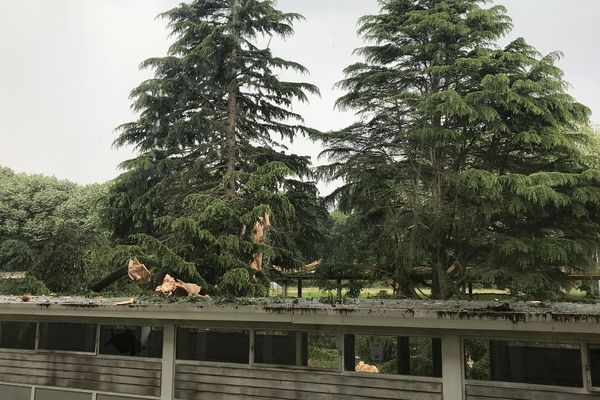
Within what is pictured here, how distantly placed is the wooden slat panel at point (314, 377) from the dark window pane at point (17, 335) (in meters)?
2.92

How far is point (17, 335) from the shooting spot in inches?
316

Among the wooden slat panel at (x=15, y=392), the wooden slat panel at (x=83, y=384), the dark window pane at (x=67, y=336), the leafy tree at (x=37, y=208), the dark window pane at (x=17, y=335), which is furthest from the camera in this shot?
the leafy tree at (x=37, y=208)

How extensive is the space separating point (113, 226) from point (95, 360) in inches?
380

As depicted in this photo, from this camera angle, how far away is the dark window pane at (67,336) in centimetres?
745

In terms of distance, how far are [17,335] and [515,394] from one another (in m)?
7.62

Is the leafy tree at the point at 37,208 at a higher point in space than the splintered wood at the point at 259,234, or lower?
higher

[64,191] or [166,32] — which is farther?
[64,191]

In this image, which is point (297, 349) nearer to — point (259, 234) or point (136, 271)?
point (136, 271)

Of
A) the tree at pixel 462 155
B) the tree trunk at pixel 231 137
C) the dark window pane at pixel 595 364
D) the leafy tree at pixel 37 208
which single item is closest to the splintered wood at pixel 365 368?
the dark window pane at pixel 595 364

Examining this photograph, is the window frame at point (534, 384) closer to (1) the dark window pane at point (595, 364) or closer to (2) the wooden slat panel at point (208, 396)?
(1) the dark window pane at point (595, 364)

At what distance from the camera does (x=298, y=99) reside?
52.5 feet

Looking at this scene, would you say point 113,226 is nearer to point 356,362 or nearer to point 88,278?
point 88,278

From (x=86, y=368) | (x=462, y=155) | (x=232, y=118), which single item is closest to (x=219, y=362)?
(x=86, y=368)

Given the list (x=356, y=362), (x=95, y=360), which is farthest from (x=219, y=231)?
(x=356, y=362)
